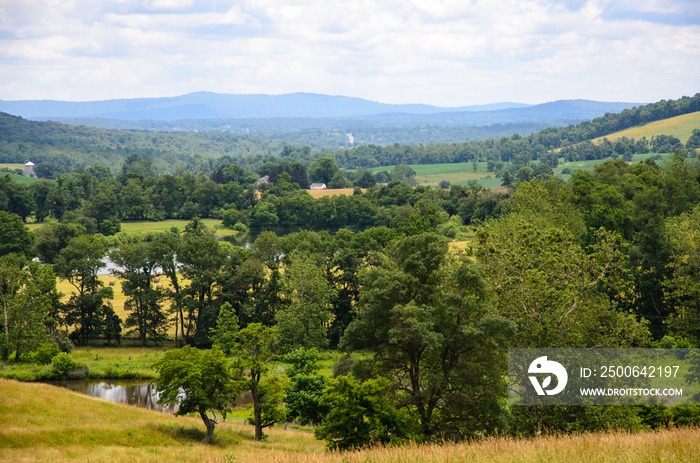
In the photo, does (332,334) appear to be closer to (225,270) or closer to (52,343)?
(225,270)

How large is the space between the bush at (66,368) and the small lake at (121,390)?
20.5 inches

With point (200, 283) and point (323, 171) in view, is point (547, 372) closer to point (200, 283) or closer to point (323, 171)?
point (200, 283)

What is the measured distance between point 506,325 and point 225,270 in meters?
38.5

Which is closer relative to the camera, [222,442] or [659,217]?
[222,442]

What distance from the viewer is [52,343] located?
44.3 meters

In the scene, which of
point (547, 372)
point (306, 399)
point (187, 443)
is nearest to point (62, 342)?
point (306, 399)

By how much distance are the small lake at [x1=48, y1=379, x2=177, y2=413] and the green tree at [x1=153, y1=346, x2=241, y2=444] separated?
419 inches

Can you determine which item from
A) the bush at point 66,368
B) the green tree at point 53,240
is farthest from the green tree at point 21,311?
the green tree at point 53,240

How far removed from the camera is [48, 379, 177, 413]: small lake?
120 ft

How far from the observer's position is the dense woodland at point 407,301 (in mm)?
19953

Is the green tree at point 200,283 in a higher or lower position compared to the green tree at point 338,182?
lower

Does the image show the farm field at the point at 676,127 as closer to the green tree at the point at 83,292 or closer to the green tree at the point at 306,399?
the green tree at the point at 83,292

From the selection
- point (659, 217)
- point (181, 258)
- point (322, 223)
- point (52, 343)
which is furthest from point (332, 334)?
point (322, 223)

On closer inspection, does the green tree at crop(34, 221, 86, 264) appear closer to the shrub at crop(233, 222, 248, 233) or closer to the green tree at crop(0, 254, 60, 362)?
the green tree at crop(0, 254, 60, 362)
